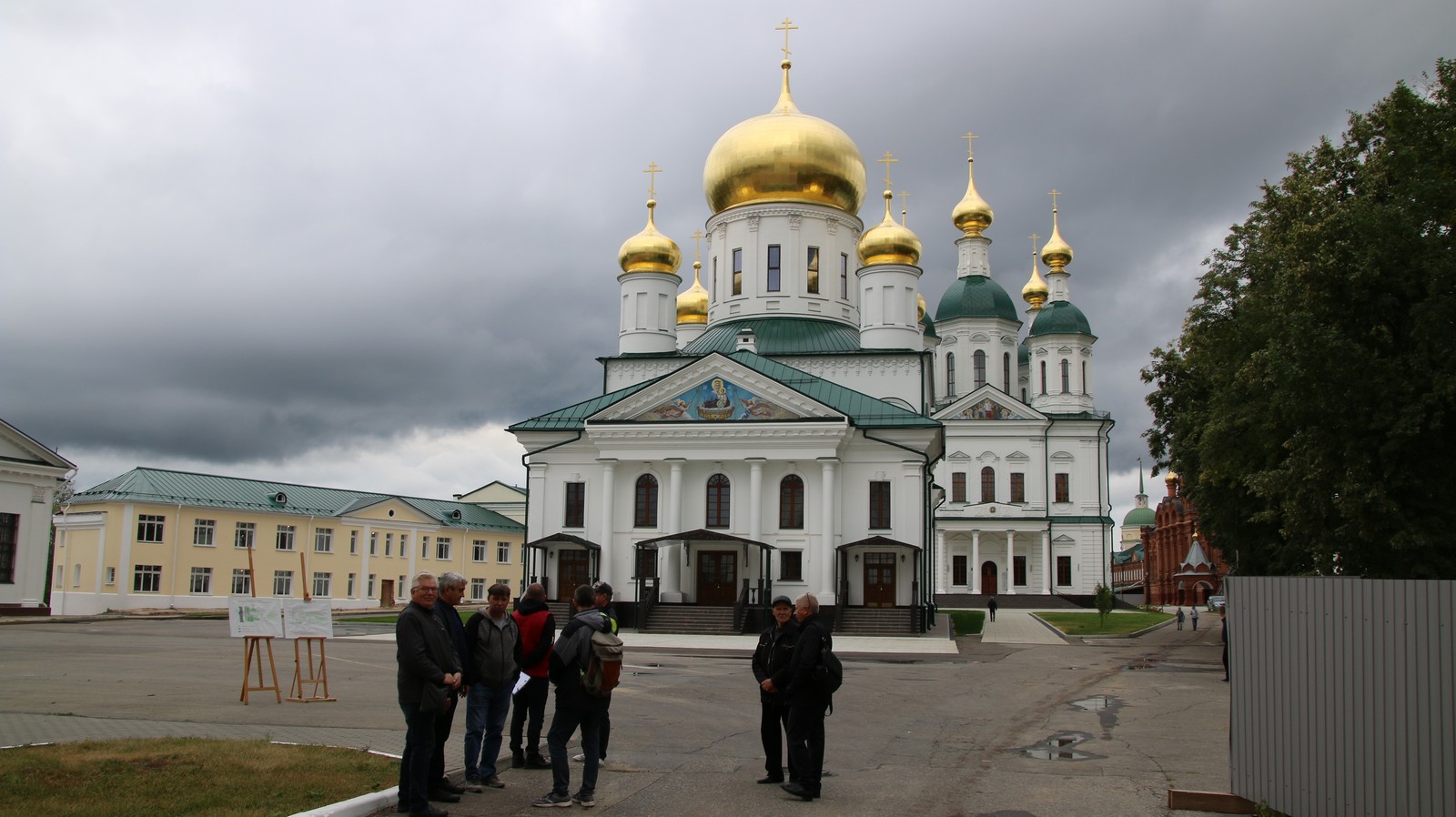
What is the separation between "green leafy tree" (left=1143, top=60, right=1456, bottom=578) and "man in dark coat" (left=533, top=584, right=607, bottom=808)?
485 inches

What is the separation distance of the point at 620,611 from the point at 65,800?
2943 centimetres

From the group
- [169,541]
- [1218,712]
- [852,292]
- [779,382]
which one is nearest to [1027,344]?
[852,292]

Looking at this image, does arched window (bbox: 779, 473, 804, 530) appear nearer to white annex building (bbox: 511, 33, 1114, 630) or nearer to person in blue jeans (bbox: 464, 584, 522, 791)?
white annex building (bbox: 511, 33, 1114, 630)

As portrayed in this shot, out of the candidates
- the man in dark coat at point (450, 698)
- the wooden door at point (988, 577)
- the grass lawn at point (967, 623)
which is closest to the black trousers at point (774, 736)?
the man in dark coat at point (450, 698)

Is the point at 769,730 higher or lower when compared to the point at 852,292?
lower

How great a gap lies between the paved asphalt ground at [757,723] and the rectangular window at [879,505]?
1184 centimetres

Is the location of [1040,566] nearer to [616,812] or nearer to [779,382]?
[779,382]

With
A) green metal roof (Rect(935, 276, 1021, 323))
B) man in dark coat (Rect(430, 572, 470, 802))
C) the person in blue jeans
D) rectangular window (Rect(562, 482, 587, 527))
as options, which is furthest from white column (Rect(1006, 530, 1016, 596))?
man in dark coat (Rect(430, 572, 470, 802))

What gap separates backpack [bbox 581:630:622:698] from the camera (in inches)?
Answer: 341

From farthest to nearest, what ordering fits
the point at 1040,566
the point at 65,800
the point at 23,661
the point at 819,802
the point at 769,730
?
the point at 1040,566 < the point at 23,661 < the point at 769,730 < the point at 819,802 < the point at 65,800

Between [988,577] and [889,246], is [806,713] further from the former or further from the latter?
[988,577]

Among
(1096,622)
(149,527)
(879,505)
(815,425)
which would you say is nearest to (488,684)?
(815,425)

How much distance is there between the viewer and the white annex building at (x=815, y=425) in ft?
120

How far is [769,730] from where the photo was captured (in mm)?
9664
